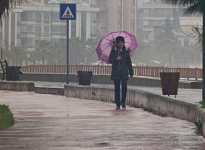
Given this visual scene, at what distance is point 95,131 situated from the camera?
42.7 feet

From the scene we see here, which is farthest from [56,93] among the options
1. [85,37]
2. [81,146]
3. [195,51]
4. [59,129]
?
[195,51]

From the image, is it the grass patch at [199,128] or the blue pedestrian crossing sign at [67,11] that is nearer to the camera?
the grass patch at [199,128]

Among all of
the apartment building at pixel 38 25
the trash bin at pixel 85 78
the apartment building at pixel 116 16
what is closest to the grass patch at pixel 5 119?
the trash bin at pixel 85 78

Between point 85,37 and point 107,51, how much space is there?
144 metres

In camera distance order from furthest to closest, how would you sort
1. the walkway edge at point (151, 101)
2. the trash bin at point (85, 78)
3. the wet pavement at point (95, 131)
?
the trash bin at point (85, 78), the walkway edge at point (151, 101), the wet pavement at point (95, 131)

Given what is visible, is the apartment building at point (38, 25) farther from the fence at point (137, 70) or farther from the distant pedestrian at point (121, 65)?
the distant pedestrian at point (121, 65)

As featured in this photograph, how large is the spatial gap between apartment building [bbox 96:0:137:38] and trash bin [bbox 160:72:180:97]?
15631cm

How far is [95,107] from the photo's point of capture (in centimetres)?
1984

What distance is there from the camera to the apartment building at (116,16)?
175m

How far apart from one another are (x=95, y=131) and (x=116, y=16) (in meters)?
163

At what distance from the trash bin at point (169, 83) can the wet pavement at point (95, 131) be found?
0.73 m

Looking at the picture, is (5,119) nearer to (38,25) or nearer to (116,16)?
(38,25)

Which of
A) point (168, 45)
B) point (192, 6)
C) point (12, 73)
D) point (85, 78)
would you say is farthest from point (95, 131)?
point (168, 45)

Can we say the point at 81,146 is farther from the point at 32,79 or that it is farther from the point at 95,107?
the point at 32,79
